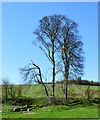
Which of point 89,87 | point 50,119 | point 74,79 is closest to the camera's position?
point 50,119

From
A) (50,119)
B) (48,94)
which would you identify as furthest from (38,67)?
(50,119)

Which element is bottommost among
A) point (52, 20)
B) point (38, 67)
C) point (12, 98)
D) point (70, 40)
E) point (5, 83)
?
point (12, 98)

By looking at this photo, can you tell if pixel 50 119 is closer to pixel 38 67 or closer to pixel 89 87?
pixel 38 67

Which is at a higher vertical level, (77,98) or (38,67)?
(38,67)

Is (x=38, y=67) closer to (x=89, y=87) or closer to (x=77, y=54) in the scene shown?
(x=77, y=54)

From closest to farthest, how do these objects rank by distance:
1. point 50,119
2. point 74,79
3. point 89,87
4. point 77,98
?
point 50,119 < point 74,79 < point 77,98 < point 89,87

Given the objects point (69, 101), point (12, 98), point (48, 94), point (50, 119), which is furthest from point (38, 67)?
point (50, 119)

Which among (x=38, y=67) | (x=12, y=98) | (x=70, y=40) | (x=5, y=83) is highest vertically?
A: (x=70, y=40)

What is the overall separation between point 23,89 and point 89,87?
6.69 m

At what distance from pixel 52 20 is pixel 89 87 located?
7.96 m

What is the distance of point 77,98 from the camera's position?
21.7m

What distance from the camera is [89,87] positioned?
922 inches

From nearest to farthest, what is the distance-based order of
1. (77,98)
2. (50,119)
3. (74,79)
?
(50,119), (74,79), (77,98)

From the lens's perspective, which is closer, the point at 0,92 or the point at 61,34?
the point at 61,34
